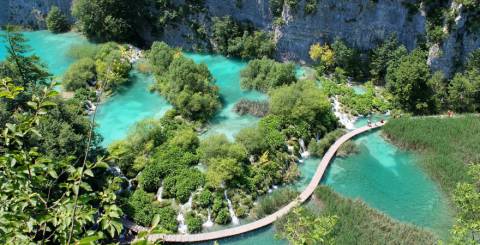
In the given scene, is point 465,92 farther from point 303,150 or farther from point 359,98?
point 303,150

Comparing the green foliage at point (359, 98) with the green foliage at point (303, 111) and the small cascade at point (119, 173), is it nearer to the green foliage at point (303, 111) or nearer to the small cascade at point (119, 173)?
the green foliage at point (303, 111)

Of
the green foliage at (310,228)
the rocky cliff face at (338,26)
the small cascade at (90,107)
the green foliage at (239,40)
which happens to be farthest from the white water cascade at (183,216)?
the rocky cliff face at (338,26)

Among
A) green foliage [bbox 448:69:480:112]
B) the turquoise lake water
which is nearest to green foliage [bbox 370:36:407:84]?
green foliage [bbox 448:69:480:112]

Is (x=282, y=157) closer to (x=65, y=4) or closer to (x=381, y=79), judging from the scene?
(x=381, y=79)

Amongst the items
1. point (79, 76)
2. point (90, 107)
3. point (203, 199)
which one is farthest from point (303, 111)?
point (79, 76)

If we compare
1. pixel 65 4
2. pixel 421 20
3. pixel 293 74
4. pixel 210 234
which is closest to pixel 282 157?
pixel 210 234

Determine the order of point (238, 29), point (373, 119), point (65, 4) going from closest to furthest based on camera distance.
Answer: point (373, 119), point (238, 29), point (65, 4)

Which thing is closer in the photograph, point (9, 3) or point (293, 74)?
point (293, 74)
